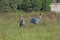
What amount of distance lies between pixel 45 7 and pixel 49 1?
0.55 metres

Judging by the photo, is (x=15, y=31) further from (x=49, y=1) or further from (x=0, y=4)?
(x=49, y=1)

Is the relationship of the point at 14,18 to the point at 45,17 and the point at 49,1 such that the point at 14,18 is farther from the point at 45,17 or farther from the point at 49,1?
the point at 49,1

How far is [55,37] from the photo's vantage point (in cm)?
997

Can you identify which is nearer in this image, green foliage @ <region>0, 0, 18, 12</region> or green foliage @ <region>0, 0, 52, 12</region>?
green foliage @ <region>0, 0, 18, 12</region>

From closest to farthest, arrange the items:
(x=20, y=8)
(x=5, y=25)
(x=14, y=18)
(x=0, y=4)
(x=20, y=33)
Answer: (x=20, y=33) < (x=5, y=25) < (x=14, y=18) < (x=0, y=4) < (x=20, y=8)

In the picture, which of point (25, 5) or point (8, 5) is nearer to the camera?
point (8, 5)

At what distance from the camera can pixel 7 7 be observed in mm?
17562

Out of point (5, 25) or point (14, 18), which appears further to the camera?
point (14, 18)

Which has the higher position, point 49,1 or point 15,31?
point 15,31

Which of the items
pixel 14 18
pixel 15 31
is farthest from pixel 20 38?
pixel 14 18

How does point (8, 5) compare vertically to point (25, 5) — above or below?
above

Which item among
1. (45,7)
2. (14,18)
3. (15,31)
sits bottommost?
(45,7)

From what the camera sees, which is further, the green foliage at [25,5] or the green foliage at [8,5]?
the green foliage at [25,5]

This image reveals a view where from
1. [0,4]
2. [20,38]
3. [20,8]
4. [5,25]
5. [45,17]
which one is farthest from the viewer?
[20,8]
